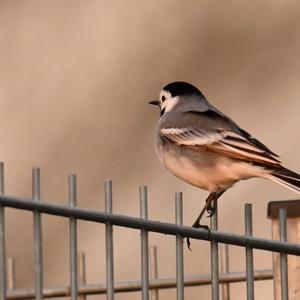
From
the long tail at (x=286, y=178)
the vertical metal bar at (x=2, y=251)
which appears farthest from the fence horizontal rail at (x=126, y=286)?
the vertical metal bar at (x=2, y=251)

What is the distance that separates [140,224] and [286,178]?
4.43 ft

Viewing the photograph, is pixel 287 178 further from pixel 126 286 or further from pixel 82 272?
pixel 82 272

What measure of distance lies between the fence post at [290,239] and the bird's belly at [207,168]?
849mm

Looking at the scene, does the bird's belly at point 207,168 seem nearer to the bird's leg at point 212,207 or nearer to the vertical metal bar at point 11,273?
the bird's leg at point 212,207

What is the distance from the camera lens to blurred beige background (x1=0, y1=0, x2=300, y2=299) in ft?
38.4

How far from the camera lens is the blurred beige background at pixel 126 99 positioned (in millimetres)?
11711

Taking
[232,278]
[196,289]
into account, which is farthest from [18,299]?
[196,289]

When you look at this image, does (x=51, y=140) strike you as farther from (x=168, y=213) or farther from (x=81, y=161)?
(x=168, y=213)

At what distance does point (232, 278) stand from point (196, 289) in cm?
504

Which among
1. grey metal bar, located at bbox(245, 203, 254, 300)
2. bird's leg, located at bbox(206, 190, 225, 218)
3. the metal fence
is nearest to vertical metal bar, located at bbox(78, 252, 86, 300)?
bird's leg, located at bbox(206, 190, 225, 218)

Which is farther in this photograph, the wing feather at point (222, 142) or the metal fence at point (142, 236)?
the wing feather at point (222, 142)

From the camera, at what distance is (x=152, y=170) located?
481 inches

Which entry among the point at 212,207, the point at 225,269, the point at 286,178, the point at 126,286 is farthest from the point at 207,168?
the point at 212,207

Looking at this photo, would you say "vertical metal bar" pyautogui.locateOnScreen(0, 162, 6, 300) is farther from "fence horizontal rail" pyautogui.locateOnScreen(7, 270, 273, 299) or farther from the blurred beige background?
the blurred beige background
